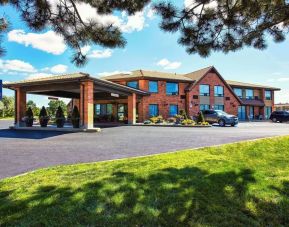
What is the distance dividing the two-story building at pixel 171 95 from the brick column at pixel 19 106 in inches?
455

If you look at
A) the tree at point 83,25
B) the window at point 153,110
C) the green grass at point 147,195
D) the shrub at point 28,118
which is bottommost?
the green grass at point 147,195

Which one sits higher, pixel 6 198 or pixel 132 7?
pixel 132 7

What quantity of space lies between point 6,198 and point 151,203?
8.40 ft

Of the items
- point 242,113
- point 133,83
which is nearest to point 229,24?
point 133,83

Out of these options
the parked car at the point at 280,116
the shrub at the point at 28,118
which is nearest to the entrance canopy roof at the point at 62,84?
the shrub at the point at 28,118

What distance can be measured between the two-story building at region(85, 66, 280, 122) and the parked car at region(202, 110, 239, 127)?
18.3ft

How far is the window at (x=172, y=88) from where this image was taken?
113 feet

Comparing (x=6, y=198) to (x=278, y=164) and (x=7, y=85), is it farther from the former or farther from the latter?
(x=7, y=85)

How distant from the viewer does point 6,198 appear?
4.87 metres

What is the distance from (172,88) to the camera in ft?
114

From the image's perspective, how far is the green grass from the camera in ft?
14.0

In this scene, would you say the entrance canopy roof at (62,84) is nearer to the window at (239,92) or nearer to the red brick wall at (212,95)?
the red brick wall at (212,95)

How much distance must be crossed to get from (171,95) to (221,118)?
28.8ft

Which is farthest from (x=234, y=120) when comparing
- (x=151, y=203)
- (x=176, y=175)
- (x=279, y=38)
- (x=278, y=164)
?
(x=151, y=203)
